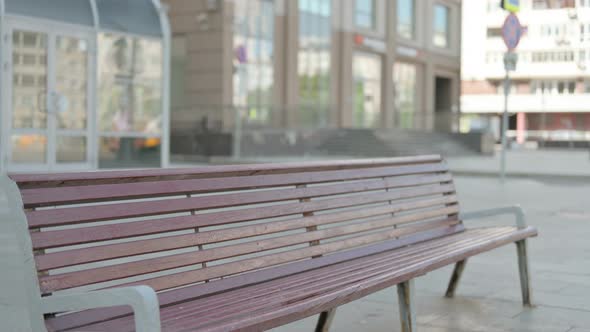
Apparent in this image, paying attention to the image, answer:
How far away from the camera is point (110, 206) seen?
10.9 feet

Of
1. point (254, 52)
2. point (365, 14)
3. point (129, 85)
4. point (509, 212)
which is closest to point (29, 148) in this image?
point (129, 85)

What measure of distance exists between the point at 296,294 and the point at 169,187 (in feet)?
2.29

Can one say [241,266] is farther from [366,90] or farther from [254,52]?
[366,90]

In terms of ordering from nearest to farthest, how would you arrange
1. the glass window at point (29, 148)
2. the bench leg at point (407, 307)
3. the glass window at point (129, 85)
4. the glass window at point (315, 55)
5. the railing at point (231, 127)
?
the bench leg at point (407, 307)
the glass window at point (29, 148)
the glass window at point (129, 85)
the railing at point (231, 127)
the glass window at point (315, 55)

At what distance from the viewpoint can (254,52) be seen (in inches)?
1283

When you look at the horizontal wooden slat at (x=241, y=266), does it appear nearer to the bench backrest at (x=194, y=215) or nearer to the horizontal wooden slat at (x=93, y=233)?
the bench backrest at (x=194, y=215)

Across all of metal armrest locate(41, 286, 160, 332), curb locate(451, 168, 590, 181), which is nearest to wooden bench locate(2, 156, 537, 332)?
metal armrest locate(41, 286, 160, 332)

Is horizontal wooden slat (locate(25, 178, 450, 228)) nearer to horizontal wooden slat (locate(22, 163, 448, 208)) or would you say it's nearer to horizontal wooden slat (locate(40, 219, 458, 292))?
horizontal wooden slat (locate(22, 163, 448, 208))

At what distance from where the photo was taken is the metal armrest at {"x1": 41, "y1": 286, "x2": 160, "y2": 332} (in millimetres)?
2709

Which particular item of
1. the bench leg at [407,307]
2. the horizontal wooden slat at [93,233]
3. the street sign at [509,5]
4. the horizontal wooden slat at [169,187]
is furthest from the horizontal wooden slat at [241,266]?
the street sign at [509,5]

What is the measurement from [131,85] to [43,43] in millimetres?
2321

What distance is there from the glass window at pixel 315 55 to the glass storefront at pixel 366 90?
2890 mm

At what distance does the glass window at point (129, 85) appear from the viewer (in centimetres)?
1602

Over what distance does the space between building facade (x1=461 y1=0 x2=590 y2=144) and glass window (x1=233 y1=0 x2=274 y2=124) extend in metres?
42.9
